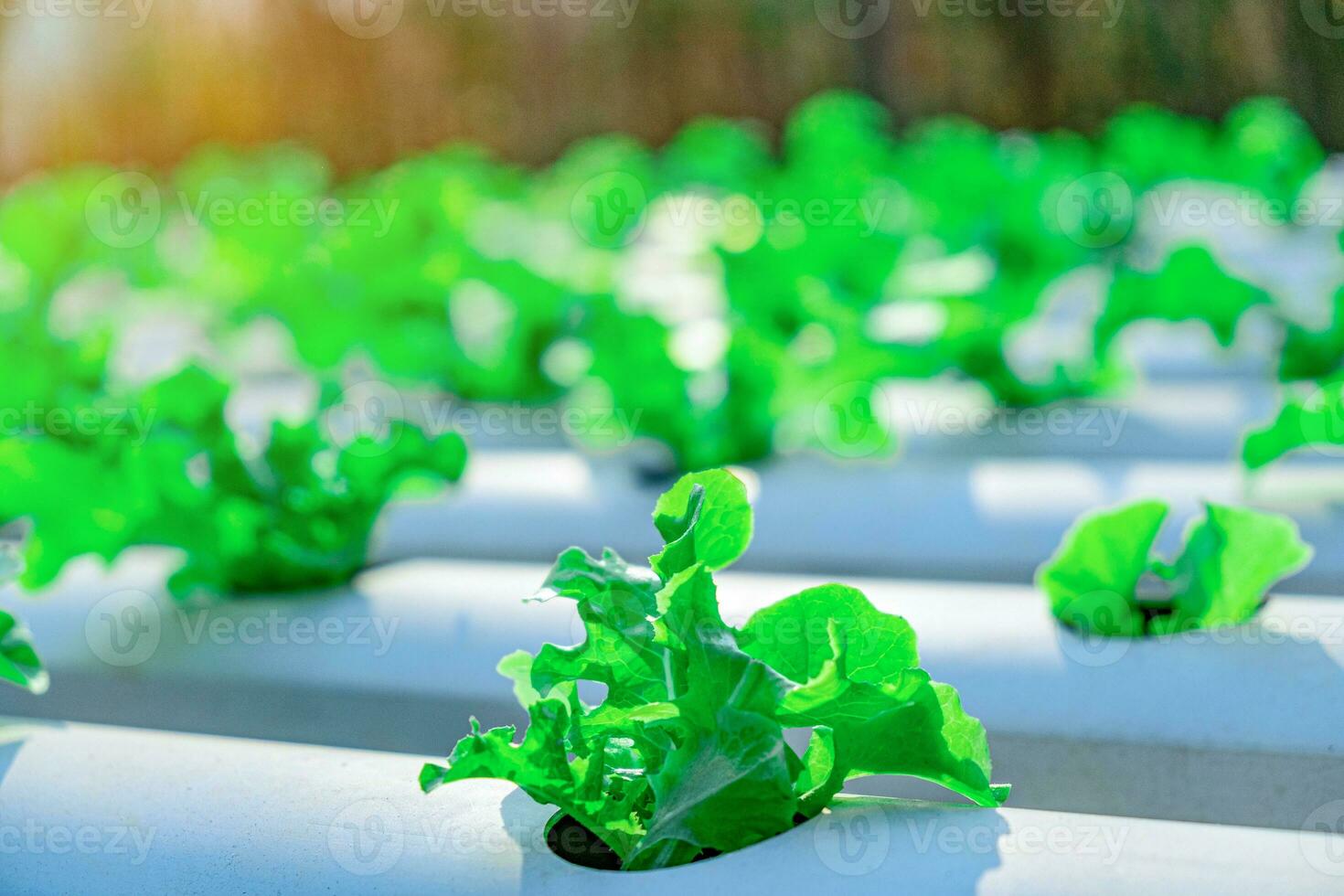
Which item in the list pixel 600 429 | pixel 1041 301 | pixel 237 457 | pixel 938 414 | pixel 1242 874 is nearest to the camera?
pixel 1242 874

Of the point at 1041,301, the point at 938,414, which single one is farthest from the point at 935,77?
the point at 938,414

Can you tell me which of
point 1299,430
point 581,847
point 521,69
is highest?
point 521,69

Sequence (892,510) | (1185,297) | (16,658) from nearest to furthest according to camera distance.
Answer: (16,658) < (892,510) < (1185,297)

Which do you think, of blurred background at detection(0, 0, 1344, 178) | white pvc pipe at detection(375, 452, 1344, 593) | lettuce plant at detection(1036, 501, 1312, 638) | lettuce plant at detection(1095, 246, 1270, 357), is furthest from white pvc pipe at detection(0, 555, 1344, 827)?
blurred background at detection(0, 0, 1344, 178)

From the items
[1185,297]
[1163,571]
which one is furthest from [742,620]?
[1185,297]

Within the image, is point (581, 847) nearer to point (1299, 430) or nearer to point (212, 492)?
point (212, 492)

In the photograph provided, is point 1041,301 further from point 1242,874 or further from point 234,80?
point 234,80

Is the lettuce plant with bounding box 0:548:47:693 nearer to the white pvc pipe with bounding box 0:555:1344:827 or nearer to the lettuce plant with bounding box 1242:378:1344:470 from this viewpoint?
the white pvc pipe with bounding box 0:555:1344:827
